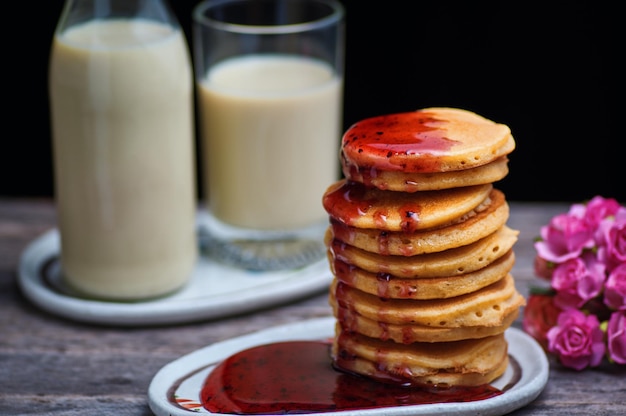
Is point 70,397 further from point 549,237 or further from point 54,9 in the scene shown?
point 54,9

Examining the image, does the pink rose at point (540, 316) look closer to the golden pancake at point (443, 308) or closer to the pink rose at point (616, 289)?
the pink rose at point (616, 289)

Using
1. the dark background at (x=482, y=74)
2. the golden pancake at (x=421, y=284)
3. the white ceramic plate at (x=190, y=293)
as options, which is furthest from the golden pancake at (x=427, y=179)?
the dark background at (x=482, y=74)

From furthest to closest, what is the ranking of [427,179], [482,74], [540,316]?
[482,74] < [540,316] < [427,179]

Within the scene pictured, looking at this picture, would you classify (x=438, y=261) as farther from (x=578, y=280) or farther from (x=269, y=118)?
(x=269, y=118)

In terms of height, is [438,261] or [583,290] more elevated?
[438,261]

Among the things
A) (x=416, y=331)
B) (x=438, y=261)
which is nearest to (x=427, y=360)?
(x=416, y=331)

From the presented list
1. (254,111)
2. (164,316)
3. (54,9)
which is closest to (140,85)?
(254,111)

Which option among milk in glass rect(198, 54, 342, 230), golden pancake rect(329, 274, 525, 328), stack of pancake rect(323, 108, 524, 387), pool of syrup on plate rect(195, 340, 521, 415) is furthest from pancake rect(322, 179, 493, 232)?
milk in glass rect(198, 54, 342, 230)
